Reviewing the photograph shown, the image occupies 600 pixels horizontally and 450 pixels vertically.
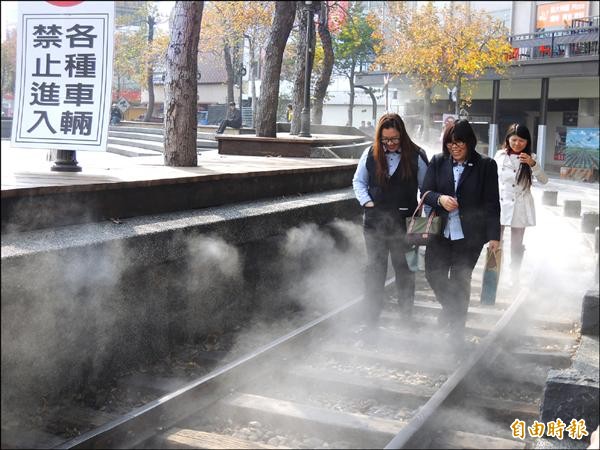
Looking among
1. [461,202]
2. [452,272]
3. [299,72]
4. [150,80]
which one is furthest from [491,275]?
[299,72]

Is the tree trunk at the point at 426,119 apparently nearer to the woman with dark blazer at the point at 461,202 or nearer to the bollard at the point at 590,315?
the bollard at the point at 590,315

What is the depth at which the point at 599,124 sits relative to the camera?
1184 inches

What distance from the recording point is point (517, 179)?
7707mm

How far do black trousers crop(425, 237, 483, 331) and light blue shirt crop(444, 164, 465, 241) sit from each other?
8 cm

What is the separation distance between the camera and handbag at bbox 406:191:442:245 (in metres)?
5.89

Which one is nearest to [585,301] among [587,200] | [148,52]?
[148,52]

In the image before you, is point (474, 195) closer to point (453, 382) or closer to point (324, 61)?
point (453, 382)

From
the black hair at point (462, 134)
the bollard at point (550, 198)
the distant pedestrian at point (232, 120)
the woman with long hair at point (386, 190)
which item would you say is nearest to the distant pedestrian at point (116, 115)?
the woman with long hair at point (386, 190)

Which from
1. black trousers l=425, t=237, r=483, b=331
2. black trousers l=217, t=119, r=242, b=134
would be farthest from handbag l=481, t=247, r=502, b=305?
black trousers l=217, t=119, r=242, b=134

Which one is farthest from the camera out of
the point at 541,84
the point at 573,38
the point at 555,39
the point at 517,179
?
the point at 541,84

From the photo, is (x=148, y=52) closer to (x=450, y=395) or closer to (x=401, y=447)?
(x=450, y=395)

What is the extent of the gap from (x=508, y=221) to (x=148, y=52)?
12.8 ft

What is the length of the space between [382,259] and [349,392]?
1.57 m

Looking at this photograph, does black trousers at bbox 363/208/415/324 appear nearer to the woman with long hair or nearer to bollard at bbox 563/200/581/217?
the woman with long hair
